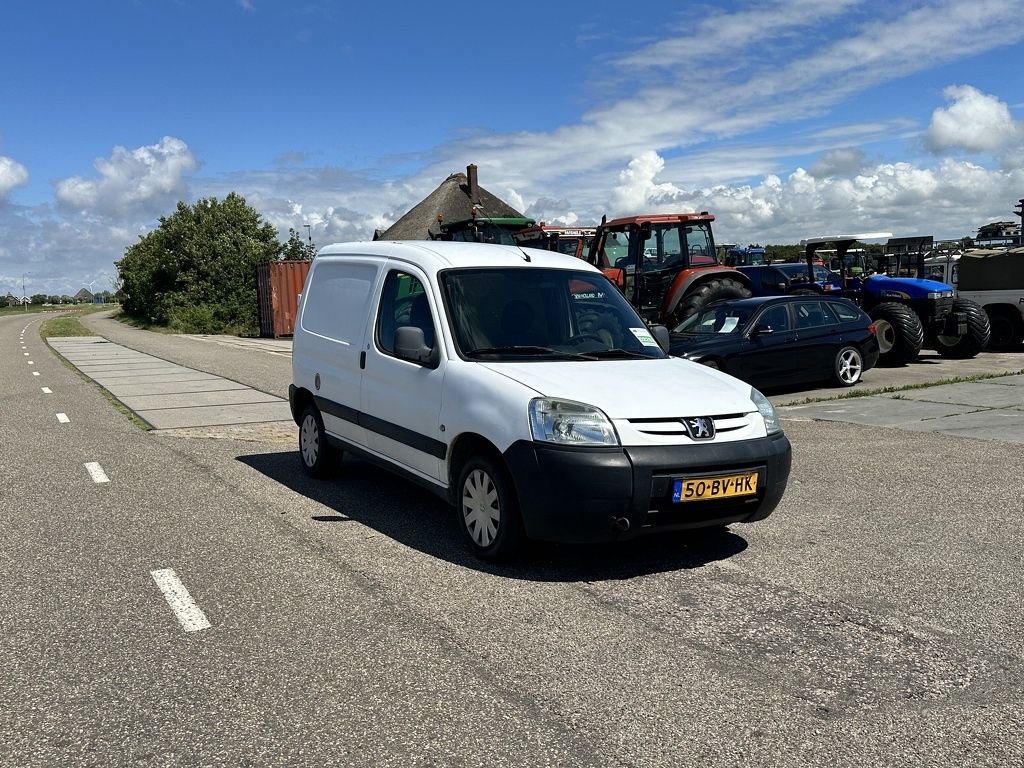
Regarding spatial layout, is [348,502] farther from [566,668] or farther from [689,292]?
[689,292]

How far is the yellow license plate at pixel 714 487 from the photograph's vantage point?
4859 millimetres

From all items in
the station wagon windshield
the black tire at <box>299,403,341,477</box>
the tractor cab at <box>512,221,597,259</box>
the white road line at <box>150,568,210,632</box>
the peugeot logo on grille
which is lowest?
the white road line at <box>150,568,210,632</box>

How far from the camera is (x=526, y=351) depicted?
5.72m

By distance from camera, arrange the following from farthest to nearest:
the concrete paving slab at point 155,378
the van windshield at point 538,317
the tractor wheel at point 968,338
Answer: the tractor wheel at point 968,338
the concrete paving slab at point 155,378
the van windshield at point 538,317

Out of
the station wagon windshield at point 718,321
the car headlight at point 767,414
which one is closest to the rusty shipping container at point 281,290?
the station wagon windshield at point 718,321

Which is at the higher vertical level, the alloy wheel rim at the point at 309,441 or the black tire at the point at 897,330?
the black tire at the point at 897,330

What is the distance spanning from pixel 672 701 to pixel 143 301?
53836mm

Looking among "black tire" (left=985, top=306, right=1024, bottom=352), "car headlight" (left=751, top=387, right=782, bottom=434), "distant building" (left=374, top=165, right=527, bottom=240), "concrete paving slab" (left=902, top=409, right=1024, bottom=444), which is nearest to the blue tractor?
"black tire" (left=985, top=306, right=1024, bottom=352)

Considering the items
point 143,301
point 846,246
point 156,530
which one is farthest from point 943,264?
point 143,301

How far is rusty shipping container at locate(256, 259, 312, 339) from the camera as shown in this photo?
33.3 m

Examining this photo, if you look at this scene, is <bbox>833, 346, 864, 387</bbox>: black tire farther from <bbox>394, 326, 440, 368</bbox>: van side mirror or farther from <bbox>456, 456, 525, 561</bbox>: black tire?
<bbox>456, 456, 525, 561</bbox>: black tire

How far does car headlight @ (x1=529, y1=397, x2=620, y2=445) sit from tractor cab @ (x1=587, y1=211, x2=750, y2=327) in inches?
443

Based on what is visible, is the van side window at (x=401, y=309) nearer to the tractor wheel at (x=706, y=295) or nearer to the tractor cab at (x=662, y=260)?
the tractor wheel at (x=706, y=295)

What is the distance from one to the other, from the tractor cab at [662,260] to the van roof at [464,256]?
948cm
